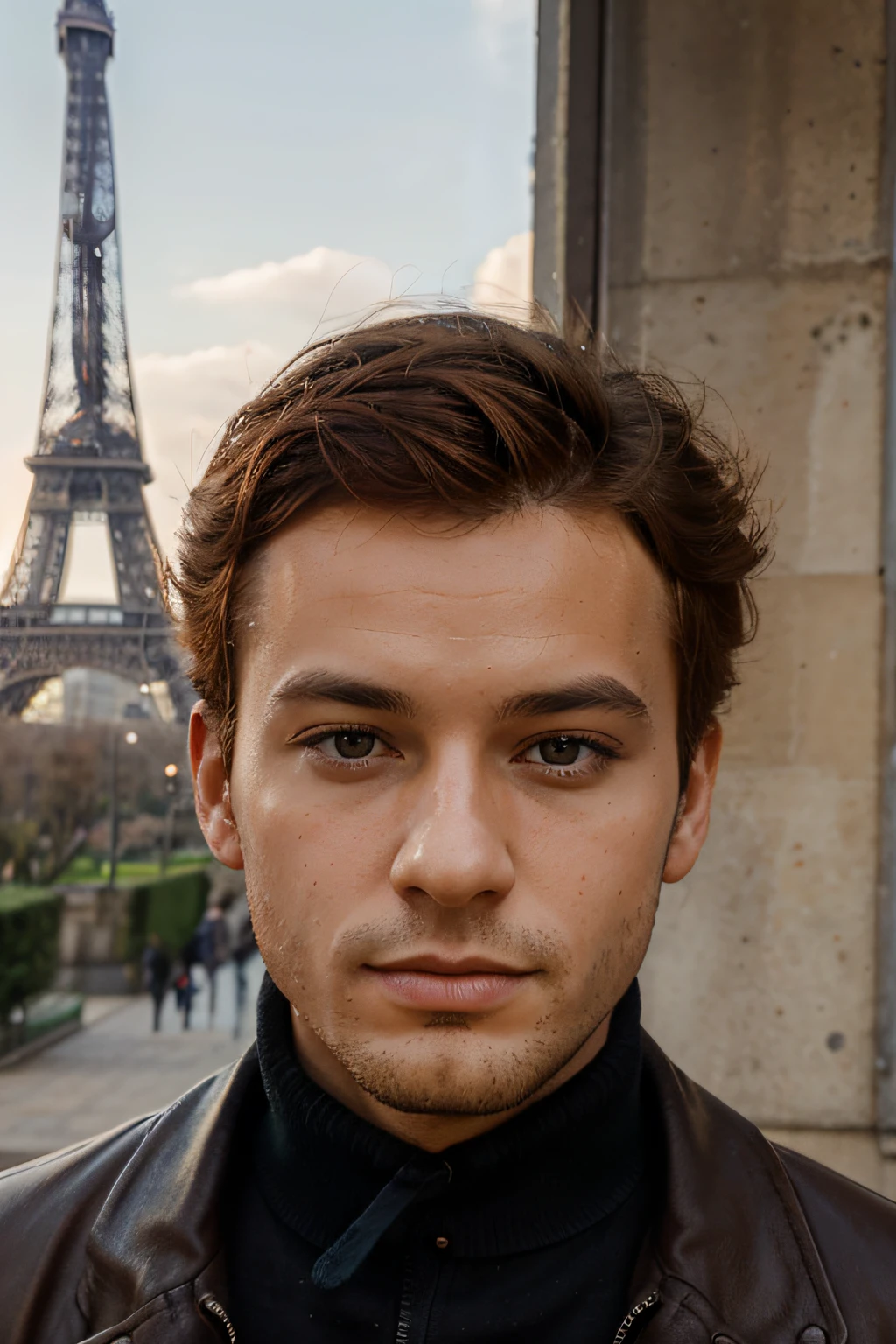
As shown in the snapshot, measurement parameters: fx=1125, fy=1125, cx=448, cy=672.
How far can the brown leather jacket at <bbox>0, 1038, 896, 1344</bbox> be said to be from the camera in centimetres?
137

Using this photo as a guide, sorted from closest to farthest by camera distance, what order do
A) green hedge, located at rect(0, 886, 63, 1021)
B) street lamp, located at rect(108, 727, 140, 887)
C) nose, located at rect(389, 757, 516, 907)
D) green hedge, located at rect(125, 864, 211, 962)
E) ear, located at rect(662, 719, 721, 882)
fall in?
nose, located at rect(389, 757, 516, 907) < ear, located at rect(662, 719, 721, 882) < street lamp, located at rect(108, 727, 140, 887) < green hedge, located at rect(0, 886, 63, 1021) < green hedge, located at rect(125, 864, 211, 962)

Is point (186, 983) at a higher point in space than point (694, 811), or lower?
lower

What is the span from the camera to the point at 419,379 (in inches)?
59.1

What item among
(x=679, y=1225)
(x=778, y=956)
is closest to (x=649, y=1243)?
(x=679, y=1225)

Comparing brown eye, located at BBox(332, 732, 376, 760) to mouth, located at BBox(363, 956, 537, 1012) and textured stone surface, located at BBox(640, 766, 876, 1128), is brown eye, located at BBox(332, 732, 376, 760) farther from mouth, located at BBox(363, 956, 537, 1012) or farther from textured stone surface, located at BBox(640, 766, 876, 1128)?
textured stone surface, located at BBox(640, 766, 876, 1128)

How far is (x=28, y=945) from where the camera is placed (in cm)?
338

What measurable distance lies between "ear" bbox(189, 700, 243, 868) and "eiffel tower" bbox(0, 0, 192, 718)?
128cm

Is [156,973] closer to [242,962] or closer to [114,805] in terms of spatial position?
[242,962]

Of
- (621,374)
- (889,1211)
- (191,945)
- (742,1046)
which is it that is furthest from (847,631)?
(191,945)

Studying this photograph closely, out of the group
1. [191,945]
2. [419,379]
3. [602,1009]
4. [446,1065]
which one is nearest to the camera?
[446,1065]

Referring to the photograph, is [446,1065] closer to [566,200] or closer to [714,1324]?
[714,1324]

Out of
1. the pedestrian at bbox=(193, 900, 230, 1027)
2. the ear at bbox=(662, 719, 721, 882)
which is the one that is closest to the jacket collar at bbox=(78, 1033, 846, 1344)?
the ear at bbox=(662, 719, 721, 882)

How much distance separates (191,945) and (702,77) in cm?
280

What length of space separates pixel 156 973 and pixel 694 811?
97.0 inches
